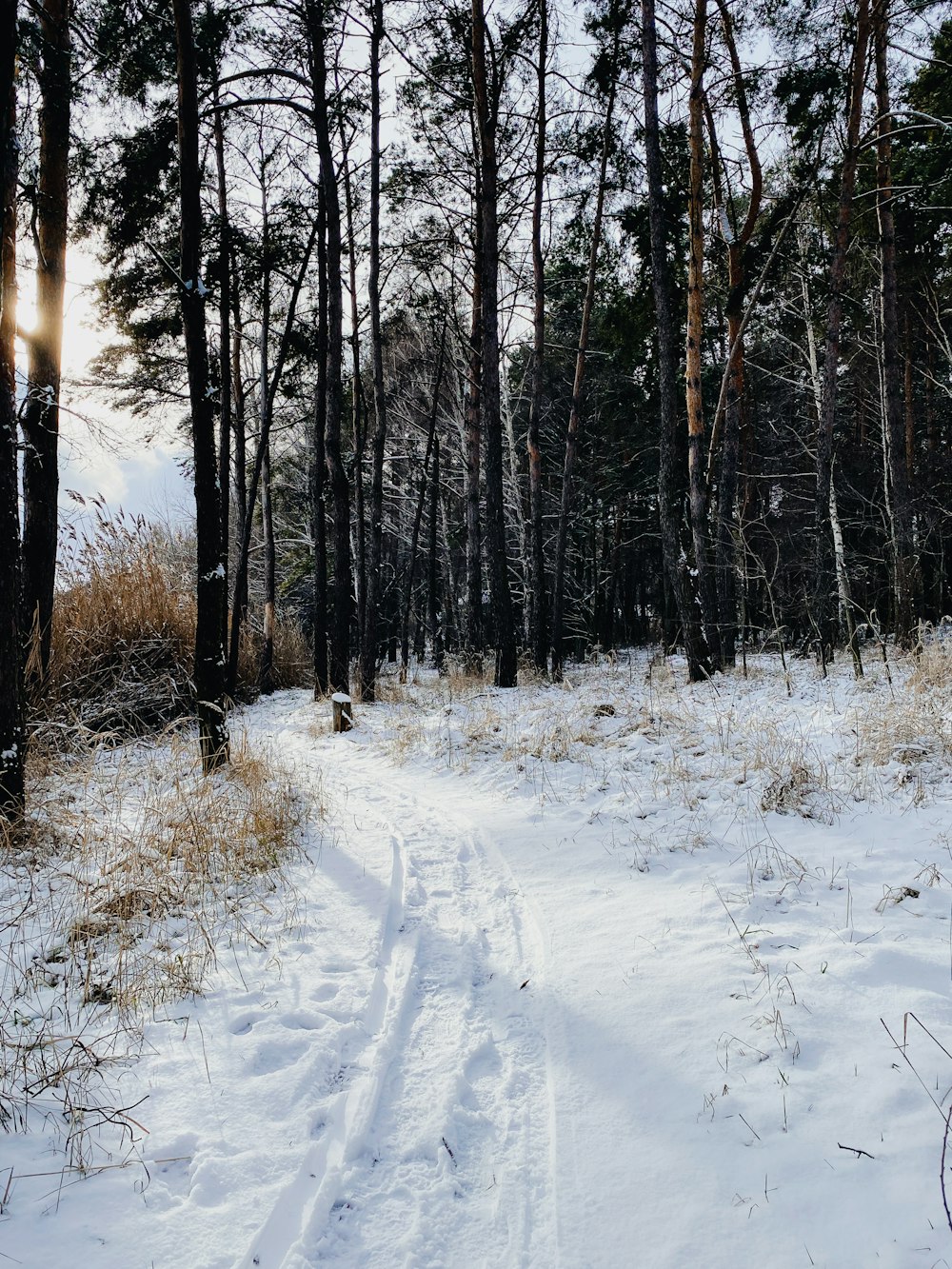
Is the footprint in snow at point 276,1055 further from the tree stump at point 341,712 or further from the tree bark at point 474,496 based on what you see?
the tree bark at point 474,496

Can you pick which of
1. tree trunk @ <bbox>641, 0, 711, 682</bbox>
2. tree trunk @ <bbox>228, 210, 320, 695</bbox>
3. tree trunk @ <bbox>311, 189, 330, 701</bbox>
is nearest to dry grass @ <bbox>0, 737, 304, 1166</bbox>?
tree trunk @ <bbox>641, 0, 711, 682</bbox>

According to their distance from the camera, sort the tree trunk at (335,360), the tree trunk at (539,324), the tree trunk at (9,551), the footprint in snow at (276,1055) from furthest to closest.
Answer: the tree trunk at (539,324) → the tree trunk at (335,360) → the tree trunk at (9,551) → the footprint in snow at (276,1055)

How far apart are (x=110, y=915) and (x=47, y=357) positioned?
7.15m

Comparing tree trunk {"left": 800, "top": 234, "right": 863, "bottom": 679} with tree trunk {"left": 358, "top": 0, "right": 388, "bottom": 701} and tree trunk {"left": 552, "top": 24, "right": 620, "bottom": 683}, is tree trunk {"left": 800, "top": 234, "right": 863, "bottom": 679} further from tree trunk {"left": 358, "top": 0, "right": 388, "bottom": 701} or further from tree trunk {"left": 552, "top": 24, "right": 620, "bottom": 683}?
tree trunk {"left": 358, "top": 0, "right": 388, "bottom": 701}

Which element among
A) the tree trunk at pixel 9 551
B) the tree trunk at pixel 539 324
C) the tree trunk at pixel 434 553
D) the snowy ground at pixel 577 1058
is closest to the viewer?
the snowy ground at pixel 577 1058

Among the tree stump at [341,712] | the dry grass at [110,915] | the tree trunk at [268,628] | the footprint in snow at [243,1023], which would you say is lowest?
the footprint in snow at [243,1023]

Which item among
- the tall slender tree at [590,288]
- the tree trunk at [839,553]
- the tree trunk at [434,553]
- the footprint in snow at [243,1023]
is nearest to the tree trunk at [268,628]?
the tree trunk at [434,553]

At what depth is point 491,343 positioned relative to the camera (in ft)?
34.5

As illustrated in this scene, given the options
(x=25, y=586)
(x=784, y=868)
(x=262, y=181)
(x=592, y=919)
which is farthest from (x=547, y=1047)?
(x=262, y=181)

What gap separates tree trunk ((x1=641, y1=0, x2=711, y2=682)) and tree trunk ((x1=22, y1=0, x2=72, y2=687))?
23.6 feet

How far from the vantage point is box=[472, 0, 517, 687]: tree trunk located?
10555mm

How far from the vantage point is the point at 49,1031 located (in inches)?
96.5

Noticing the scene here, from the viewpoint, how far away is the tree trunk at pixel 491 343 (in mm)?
10555

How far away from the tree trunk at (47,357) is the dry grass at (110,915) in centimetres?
322
